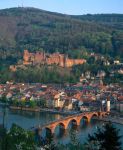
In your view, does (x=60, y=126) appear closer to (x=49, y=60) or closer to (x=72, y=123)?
(x=72, y=123)

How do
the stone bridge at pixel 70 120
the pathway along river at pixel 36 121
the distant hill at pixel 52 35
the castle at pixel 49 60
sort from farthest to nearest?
the distant hill at pixel 52 35 → the castle at pixel 49 60 → the stone bridge at pixel 70 120 → the pathway along river at pixel 36 121

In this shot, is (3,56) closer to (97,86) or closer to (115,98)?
(97,86)

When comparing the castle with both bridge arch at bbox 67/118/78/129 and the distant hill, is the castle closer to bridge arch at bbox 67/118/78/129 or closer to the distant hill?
the distant hill

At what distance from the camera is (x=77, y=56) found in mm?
27000

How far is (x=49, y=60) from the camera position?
26.1 meters

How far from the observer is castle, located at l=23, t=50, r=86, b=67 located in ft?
84.3

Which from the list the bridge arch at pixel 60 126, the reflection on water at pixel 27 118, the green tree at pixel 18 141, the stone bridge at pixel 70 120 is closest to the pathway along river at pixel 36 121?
the reflection on water at pixel 27 118

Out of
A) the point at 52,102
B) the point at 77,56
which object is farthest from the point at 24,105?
the point at 77,56

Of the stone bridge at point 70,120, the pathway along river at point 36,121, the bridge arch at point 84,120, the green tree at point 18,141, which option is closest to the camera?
the green tree at point 18,141

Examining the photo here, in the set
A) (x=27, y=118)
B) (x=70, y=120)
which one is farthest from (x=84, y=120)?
(x=27, y=118)

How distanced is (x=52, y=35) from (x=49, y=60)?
25.7 ft

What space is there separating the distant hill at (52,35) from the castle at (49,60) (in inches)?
46.7

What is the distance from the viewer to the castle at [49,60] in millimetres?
25703

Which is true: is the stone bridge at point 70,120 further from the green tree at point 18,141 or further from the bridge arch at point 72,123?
the green tree at point 18,141
